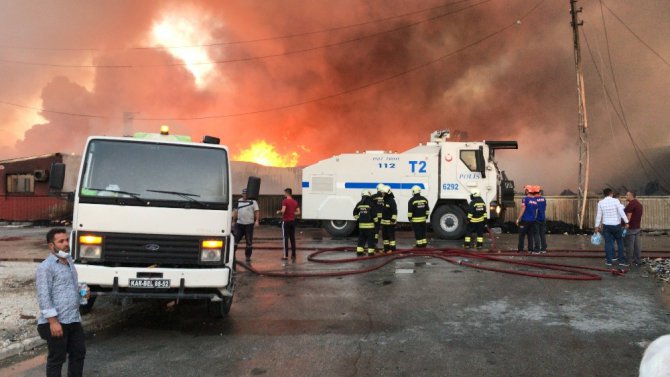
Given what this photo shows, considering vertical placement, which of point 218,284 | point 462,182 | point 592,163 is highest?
point 592,163

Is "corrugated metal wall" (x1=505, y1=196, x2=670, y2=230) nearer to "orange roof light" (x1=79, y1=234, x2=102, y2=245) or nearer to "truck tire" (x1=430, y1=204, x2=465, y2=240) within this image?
"truck tire" (x1=430, y1=204, x2=465, y2=240)

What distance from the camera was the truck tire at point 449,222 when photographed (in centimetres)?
1440

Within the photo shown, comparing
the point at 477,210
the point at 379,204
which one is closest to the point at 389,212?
the point at 379,204

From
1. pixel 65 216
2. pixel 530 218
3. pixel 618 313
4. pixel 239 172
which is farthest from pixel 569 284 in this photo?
pixel 65 216

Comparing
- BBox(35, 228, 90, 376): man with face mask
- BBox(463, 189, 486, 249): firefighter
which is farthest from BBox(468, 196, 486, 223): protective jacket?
BBox(35, 228, 90, 376): man with face mask

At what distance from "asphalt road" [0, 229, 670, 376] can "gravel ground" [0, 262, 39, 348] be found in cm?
64

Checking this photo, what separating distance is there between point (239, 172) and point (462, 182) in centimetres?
1337

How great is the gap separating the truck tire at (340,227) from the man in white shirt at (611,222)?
749 cm

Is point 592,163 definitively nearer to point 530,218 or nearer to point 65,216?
point 530,218

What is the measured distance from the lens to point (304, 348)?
15.6 feet

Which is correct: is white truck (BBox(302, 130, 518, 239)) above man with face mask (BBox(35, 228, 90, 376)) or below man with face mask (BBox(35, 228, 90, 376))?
above

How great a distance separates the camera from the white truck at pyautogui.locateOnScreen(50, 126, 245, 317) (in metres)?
5.04

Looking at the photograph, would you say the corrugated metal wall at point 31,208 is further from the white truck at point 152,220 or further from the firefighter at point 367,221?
the white truck at point 152,220

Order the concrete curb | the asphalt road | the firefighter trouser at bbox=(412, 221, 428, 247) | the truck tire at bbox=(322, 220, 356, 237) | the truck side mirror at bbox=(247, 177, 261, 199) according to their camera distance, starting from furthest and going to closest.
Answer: the truck tire at bbox=(322, 220, 356, 237), the firefighter trouser at bbox=(412, 221, 428, 247), the truck side mirror at bbox=(247, 177, 261, 199), the concrete curb, the asphalt road
